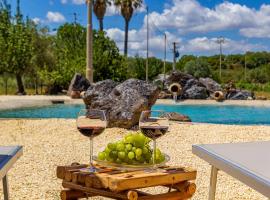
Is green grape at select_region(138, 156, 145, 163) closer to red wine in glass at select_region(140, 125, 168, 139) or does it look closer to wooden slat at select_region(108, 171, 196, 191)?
wooden slat at select_region(108, 171, 196, 191)

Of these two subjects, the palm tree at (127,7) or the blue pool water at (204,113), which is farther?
the palm tree at (127,7)

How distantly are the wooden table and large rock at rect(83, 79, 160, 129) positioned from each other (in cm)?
503

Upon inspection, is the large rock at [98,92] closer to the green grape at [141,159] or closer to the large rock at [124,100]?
the large rock at [124,100]

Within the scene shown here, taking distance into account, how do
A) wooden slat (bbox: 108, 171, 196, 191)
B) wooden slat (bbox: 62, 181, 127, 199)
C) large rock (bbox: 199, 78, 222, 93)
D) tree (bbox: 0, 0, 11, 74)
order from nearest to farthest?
wooden slat (bbox: 108, 171, 196, 191), wooden slat (bbox: 62, 181, 127, 199), large rock (bbox: 199, 78, 222, 93), tree (bbox: 0, 0, 11, 74)

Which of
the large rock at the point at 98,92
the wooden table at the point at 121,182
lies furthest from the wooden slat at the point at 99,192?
the large rock at the point at 98,92

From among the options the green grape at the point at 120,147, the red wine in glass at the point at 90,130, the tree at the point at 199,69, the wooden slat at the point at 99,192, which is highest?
the tree at the point at 199,69

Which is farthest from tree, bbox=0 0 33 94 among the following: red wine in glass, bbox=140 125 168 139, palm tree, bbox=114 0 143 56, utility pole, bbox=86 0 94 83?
red wine in glass, bbox=140 125 168 139

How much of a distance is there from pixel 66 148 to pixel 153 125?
3.87 m

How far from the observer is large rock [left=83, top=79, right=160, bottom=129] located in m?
7.75

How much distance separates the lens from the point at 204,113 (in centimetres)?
1483

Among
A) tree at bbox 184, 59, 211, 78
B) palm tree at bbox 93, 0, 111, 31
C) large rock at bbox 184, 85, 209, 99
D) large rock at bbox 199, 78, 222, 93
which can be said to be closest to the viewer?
large rock at bbox 184, 85, 209, 99

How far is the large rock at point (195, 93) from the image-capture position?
18.3 meters

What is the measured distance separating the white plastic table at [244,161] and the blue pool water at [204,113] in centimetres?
1023

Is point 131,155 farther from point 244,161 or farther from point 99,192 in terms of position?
point 244,161
